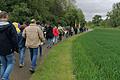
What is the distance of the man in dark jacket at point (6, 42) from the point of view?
851 centimetres

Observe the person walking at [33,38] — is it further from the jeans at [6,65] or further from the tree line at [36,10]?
the tree line at [36,10]

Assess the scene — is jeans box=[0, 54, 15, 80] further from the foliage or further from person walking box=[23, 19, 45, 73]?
the foliage

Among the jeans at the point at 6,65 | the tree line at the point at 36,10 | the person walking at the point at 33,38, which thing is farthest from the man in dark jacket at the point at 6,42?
the tree line at the point at 36,10

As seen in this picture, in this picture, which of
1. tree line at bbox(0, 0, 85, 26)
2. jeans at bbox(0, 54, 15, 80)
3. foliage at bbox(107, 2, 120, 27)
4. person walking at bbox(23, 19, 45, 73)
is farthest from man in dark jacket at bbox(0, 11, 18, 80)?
foliage at bbox(107, 2, 120, 27)

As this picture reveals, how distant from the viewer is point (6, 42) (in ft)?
28.4

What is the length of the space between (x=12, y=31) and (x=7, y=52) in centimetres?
56

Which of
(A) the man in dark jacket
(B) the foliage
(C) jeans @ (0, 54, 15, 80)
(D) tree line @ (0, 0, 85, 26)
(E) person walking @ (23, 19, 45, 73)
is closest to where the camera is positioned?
(A) the man in dark jacket

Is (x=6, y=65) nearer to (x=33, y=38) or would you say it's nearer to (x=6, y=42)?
(x=6, y=42)

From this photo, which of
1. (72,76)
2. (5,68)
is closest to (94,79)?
(72,76)

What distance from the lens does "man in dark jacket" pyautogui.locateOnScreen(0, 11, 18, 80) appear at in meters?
8.51

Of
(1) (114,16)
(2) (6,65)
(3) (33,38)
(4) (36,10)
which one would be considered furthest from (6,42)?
(1) (114,16)

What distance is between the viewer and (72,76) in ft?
35.7

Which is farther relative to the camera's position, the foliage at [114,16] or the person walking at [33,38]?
the foliage at [114,16]

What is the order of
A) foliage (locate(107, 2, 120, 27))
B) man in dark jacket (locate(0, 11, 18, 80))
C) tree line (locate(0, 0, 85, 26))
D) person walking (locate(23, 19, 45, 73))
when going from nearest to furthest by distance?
man in dark jacket (locate(0, 11, 18, 80)), person walking (locate(23, 19, 45, 73)), tree line (locate(0, 0, 85, 26)), foliage (locate(107, 2, 120, 27))
